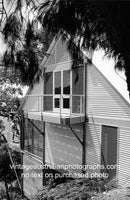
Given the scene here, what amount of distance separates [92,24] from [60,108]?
513 cm

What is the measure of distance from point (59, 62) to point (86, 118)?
3.17 meters

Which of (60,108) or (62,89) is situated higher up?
(62,89)

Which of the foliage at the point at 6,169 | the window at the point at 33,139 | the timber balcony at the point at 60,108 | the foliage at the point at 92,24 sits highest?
the foliage at the point at 92,24

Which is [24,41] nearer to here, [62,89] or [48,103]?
[62,89]

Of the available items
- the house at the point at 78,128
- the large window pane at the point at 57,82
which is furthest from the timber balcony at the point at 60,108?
the large window pane at the point at 57,82

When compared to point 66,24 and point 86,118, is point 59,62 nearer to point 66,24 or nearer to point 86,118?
point 86,118

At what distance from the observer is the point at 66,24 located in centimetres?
291

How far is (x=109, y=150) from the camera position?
697 centimetres

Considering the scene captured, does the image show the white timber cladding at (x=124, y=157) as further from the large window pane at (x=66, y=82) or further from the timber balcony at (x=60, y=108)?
the large window pane at (x=66, y=82)

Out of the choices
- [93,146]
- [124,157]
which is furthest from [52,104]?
[124,157]

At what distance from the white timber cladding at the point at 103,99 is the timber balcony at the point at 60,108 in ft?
1.64

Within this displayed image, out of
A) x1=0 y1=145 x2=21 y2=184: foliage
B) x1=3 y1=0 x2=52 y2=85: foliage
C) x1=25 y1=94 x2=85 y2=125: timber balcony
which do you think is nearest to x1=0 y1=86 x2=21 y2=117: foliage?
x1=0 y1=145 x2=21 y2=184: foliage

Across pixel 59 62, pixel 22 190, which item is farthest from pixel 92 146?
pixel 22 190

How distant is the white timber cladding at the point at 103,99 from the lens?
647 cm
